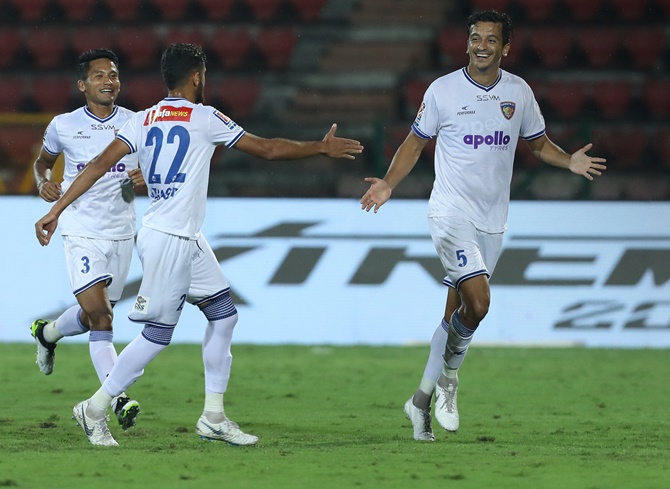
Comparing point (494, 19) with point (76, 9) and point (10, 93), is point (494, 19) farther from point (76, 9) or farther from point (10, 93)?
point (76, 9)

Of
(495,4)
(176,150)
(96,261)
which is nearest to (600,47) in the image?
(495,4)

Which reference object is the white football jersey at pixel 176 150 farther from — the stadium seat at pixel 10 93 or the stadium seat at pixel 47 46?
the stadium seat at pixel 47 46

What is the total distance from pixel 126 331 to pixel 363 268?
8.32 ft

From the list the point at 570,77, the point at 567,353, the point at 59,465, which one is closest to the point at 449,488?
the point at 59,465

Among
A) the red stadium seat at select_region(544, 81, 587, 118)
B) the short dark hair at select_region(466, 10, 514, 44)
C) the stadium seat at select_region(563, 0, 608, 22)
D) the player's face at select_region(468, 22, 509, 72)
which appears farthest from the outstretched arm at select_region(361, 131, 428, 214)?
the stadium seat at select_region(563, 0, 608, 22)

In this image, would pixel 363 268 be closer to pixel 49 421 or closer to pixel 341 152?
pixel 49 421

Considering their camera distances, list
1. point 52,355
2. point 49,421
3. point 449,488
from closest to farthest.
Result: point 449,488
point 49,421
point 52,355

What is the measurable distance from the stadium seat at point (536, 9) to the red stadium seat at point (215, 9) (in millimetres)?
4563

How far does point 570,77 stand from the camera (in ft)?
56.1

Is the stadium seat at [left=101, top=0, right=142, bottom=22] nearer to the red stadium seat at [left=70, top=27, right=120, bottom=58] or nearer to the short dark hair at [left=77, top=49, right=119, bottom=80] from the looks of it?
the red stadium seat at [left=70, top=27, right=120, bottom=58]

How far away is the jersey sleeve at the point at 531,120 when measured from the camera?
7343 millimetres

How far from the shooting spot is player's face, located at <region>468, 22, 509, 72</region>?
7.12 m

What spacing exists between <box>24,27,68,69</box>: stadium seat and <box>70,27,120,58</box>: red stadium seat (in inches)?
6.7

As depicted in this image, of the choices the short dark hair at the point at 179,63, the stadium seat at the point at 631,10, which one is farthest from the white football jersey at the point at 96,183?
the stadium seat at the point at 631,10
